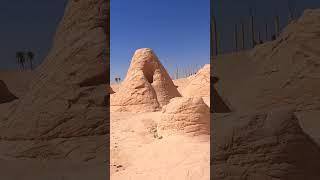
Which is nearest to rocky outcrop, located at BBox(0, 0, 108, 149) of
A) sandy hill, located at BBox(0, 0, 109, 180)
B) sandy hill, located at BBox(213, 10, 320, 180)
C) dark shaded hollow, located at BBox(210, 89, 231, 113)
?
sandy hill, located at BBox(0, 0, 109, 180)

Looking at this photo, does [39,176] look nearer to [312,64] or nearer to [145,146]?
[145,146]

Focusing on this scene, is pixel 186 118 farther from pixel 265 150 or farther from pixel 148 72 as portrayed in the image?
pixel 148 72

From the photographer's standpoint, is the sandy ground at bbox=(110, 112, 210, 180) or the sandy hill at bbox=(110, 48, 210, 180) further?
the sandy hill at bbox=(110, 48, 210, 180)

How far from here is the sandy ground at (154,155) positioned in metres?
5.48

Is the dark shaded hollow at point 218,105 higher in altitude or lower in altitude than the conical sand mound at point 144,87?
lower

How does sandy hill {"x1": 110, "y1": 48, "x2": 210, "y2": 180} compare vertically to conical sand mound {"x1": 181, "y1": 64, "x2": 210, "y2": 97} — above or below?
below

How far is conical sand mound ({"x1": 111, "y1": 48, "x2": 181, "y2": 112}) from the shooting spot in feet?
38.3

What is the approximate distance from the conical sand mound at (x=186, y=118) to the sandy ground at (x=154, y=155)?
0.24m

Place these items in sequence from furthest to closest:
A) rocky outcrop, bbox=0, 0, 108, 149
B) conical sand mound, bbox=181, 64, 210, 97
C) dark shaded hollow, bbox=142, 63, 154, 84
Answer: conical sand mound, bbox=181, 64, 210, 97 < dark shaded hollow, bbox=142, 63, 154, 84 < rocky outcrop, bbox=0, 0, 108, 149

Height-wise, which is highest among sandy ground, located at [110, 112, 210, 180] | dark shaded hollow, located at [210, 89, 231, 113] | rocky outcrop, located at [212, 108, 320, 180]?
dark shaded hollow, located at [210, 89, 231, 113]

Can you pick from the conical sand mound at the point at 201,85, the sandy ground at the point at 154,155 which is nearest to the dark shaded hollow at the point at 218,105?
the sandy ground at the point at 154,155

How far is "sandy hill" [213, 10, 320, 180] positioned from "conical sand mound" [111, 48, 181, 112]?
276 cm

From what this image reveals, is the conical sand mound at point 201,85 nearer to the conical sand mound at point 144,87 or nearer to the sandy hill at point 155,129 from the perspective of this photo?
the sandy hill at point 155,129

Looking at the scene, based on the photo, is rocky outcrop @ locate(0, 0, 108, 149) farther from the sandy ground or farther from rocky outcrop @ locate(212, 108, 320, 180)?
rocky outcrop @ locate(212, 108, 320, 180)
